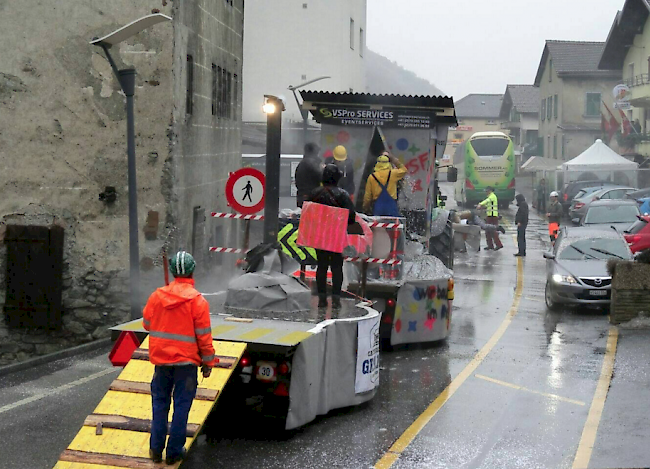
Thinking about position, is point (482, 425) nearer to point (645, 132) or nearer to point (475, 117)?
point (645, 132)

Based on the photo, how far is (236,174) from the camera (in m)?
13.8

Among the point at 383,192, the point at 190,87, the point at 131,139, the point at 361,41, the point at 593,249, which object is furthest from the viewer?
the point at 361,41

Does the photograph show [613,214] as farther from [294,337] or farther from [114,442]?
[114,442]

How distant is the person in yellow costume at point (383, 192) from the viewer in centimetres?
1524

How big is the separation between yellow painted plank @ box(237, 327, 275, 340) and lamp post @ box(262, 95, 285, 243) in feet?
9.71

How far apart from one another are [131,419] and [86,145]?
30.5 ft

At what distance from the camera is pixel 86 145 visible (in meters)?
16.6

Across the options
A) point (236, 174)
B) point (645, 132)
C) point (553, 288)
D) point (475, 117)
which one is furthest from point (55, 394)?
point (475, 117)

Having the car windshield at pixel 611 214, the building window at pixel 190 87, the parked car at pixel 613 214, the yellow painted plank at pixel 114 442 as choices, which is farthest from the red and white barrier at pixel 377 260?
the car windshield at pixel 611 214

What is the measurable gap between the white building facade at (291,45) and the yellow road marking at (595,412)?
4120 cm

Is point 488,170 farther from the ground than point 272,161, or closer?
closer

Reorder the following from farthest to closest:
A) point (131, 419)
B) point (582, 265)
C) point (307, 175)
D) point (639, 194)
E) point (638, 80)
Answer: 1. point (638, 80)
2. point (639, 194)
3. point (582, 265)
4. point (307, 175)
5. point (131, 419)

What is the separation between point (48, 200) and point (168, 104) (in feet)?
8.58

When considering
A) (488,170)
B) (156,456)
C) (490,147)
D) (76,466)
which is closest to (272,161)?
(156,456)
